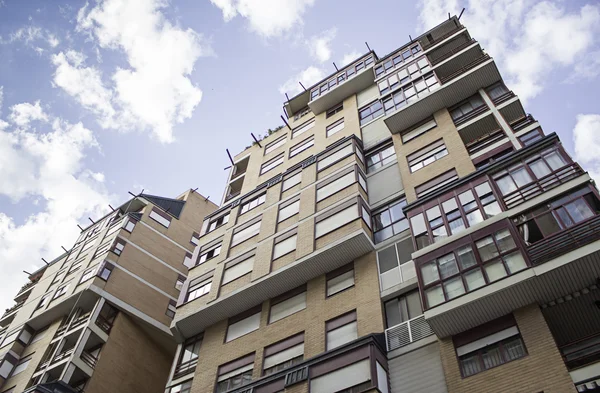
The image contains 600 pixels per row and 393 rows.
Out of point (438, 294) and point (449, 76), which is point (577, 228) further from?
point (449, 76)

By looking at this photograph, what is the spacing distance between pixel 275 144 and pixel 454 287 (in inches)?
970

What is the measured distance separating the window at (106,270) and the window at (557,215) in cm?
2882

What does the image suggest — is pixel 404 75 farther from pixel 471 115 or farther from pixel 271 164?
pixel 271 164

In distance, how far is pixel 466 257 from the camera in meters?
18.2

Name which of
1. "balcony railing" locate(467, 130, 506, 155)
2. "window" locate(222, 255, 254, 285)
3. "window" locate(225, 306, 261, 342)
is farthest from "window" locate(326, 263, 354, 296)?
"balcony railing" locate(467, 130, 506, 155)

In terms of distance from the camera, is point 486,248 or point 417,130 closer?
point 486,248

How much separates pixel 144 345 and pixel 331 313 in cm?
1836

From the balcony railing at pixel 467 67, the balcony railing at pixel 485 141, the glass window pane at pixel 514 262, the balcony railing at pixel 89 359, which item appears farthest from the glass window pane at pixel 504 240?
the balcony railing at pixel 89 359

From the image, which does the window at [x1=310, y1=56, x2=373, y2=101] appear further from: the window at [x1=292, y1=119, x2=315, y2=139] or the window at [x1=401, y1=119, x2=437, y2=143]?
the window at [x1=401, y1=119, x2=437, y2=143]

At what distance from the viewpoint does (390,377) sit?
59.5 ft

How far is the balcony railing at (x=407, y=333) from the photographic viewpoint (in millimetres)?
18761

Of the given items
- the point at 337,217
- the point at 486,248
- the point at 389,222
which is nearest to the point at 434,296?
the point at 486,248

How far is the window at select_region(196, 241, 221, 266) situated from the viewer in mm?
31594

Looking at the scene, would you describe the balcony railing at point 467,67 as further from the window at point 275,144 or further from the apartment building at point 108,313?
the apartment building at point 108,313
